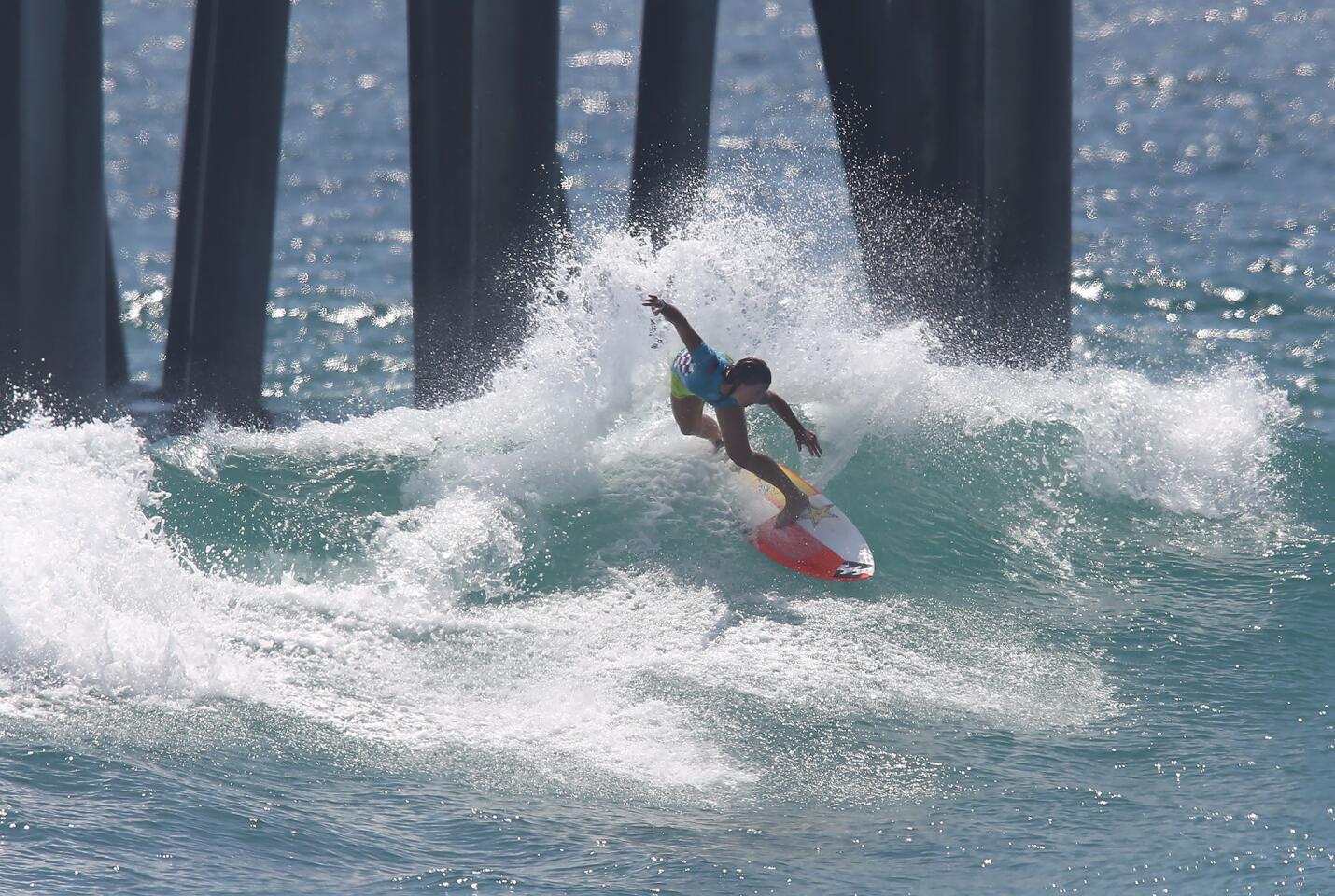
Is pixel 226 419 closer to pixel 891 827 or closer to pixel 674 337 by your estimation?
pixel 674 337

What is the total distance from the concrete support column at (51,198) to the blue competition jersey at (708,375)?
4152 millimetres

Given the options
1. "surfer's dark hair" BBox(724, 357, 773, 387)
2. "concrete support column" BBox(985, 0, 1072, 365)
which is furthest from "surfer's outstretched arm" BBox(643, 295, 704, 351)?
"concrete support column" BBox(985, 0, 1072, 365)

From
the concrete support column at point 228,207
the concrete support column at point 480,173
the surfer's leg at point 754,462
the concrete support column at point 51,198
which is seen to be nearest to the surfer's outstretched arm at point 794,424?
the surfer's leg at point 754,462

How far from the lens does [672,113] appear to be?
40.3 ft

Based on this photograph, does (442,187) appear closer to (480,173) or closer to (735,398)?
(480,173)

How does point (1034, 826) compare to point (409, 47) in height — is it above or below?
below

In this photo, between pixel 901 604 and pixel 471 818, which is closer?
pixel 471 818

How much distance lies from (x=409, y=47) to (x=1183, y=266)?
35.8ft

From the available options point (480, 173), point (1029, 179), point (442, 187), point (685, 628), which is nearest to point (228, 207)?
point (442, 187)

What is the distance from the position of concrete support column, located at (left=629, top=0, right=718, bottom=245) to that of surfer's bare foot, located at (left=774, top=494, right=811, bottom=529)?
11.2 ft

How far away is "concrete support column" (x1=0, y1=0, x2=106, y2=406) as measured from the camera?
9742mm

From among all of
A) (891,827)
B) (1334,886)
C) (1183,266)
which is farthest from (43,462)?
(1183,266)

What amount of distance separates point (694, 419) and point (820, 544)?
131 cm

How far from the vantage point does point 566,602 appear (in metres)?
9.22
